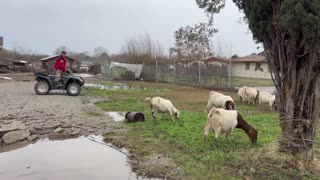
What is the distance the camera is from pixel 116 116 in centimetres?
1349

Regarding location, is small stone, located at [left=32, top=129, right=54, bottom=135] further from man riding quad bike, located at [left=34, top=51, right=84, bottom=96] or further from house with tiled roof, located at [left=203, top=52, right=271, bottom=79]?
house with tiled roof, located at [left=203, top=52, right=271, bottom=79]

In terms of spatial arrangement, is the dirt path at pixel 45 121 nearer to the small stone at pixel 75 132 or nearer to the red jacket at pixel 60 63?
the small stone at pixel 75 132

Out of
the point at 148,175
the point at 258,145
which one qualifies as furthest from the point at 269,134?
the point at 148,175

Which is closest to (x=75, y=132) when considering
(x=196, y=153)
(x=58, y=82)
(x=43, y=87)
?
(x=196, y=153)

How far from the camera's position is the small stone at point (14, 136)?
9336 mm

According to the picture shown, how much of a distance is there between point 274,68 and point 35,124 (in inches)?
275

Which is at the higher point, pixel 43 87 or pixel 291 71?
pixel 291 71

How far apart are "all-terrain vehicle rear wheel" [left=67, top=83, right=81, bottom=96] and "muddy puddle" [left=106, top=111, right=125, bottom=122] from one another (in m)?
5.85

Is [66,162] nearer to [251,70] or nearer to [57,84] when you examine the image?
[57,84]

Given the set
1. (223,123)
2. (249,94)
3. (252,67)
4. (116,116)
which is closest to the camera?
(223,123)

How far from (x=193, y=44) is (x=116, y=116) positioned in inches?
1638

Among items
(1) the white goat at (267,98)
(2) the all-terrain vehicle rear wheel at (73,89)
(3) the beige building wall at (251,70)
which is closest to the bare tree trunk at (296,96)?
(1) the white goat at (267,98)

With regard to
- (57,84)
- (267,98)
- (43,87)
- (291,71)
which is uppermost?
(291,71)

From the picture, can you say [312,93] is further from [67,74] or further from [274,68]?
[67,74]
